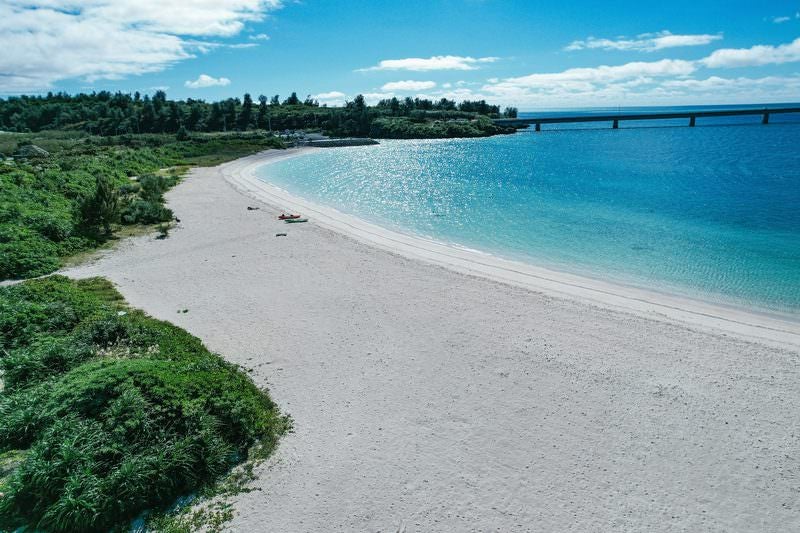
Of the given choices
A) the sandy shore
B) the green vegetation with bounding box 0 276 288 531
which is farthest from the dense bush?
the green vegetation with bounding box 0 276 288 531

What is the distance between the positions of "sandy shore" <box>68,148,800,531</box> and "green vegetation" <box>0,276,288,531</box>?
50.6 inches

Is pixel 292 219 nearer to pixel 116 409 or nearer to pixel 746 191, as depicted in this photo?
pixel 116 409

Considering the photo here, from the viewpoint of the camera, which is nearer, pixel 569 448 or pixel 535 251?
pixel 569 448

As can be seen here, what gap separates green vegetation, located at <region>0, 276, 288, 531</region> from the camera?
8750 millimetres

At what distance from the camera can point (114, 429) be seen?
380 inches

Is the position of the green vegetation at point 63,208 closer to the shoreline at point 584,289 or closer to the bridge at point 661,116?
the shoreline at point 584,289

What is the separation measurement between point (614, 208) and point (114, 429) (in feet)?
143

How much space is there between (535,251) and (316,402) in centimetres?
2083

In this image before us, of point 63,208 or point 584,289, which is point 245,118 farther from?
point 584,289

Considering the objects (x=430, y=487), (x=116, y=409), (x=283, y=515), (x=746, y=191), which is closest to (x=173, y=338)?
(x=116, y=409)

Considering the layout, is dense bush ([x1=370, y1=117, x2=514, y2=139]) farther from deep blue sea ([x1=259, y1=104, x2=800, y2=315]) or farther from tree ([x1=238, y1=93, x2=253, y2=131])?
deep blue sea ([x1=259, y1=104, x2=800, y2=315])

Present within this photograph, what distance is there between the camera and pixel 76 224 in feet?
95.8

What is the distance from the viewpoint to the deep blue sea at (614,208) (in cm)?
2545

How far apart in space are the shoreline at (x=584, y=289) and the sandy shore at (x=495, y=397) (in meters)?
0.18
